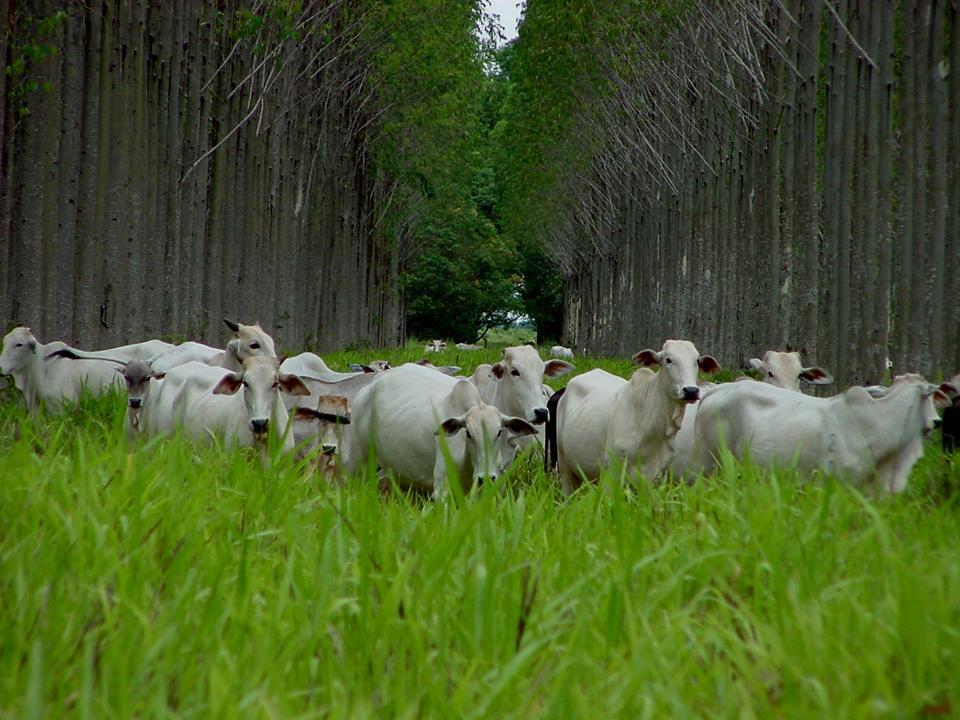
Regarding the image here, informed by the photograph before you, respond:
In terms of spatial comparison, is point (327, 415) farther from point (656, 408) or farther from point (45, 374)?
point (45, 374)

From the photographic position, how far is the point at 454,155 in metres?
36.1

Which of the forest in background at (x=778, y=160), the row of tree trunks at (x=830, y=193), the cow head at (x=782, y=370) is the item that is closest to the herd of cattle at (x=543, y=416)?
the cow head at (x=782, y=370)

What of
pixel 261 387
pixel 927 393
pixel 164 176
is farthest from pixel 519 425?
pixel 164 176

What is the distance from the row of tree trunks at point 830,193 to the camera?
10.5 m

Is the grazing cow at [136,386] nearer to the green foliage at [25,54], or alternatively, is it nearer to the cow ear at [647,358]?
the green foliage at [25,54]

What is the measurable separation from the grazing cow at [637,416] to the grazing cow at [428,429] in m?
0.76

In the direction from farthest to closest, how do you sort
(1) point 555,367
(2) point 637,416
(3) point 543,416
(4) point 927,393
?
(1) point 555,367 → (2) point 637,416 → (3) point 543,416 → (4) point 927,393

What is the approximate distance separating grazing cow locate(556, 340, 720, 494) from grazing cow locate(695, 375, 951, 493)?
36cm

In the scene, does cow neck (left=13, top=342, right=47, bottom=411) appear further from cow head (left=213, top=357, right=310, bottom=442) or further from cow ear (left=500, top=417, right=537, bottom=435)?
cow ear (left=500, top=417, right=537, bottom=435)

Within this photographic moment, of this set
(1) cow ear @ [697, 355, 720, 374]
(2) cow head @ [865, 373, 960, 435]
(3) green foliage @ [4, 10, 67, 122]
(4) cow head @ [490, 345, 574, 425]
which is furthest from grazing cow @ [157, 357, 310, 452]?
(2) cow head @ [865, 373, 960, 435]

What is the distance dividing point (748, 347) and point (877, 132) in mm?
5883

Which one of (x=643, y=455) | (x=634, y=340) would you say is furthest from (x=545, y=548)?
(x=634, y=340)

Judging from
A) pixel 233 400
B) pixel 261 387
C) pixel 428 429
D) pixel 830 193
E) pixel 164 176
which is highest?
pixel 164 176

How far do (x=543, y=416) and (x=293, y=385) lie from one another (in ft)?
5.54
